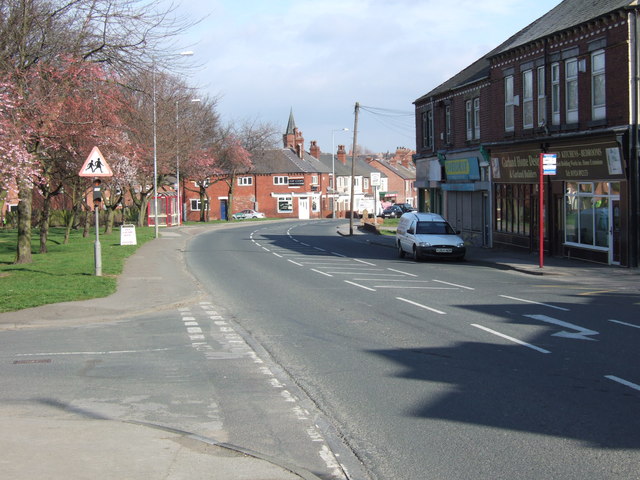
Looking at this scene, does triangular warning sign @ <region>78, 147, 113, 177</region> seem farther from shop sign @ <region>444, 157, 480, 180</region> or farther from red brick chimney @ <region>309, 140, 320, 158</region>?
red brick chimney @ <region>309, 140, 320, 158</region>

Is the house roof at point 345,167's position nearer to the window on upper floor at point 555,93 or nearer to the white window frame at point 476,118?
the white window frame at point 476,118

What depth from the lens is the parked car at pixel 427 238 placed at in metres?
27.6

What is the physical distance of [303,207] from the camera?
312ft

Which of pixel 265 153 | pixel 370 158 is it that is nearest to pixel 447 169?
pixel 265 153

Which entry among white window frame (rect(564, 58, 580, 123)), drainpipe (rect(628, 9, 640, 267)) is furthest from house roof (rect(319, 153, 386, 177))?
drainpipe (rect(628, 9, 640, 267))

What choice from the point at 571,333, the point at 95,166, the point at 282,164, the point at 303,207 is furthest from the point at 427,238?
the point at 303,207

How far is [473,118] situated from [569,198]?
32.1 ft

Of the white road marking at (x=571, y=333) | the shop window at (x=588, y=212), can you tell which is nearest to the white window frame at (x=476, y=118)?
the shop window at (x=588, y=212)

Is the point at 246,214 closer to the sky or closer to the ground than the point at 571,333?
closer to the sky

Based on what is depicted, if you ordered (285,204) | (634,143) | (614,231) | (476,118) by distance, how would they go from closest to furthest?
(634,143)
(614,231)
(476,118)
(285,204)

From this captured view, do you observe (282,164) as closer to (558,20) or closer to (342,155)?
(342,155)

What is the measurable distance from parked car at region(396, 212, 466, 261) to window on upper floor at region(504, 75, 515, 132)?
16.2 ft

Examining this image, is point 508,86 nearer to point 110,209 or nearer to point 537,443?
point 537,443

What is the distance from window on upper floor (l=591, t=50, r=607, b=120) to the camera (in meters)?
23.7
